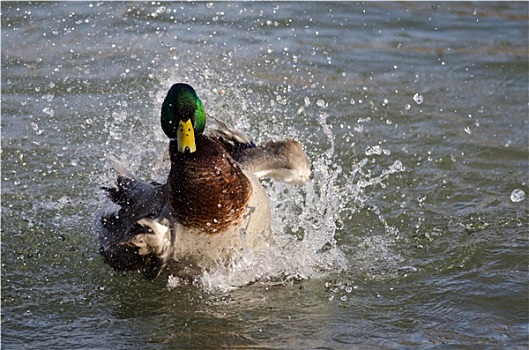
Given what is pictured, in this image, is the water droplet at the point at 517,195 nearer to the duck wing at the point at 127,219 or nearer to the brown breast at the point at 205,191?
the brown breast at the point at 205,191

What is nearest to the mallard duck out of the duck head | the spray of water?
the duck head

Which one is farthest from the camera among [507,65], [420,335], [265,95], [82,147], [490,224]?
[507,65]

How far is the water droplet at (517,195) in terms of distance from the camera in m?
5.82

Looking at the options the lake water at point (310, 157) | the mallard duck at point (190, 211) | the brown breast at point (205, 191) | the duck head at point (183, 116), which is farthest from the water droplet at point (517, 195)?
the duck head at point (183, 116)

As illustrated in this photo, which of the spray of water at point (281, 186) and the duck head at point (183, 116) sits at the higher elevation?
the duck head at point (183, 116)

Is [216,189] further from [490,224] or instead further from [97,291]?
[490,224]

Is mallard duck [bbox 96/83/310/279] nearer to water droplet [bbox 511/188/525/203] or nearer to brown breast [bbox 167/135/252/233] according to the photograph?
brown breast [bbox 167/135/252/233]

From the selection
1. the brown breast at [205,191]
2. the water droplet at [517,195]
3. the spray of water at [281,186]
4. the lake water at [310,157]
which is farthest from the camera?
the water droplet at [517,195]

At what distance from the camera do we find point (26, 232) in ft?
18.0

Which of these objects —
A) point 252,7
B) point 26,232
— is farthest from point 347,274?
point 252,7

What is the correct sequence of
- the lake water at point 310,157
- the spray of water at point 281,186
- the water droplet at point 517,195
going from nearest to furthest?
1. the lake water at point 310,157
2. the spray of water at point 281,186
3. the water droplet at point 517,195

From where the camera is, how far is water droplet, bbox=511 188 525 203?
19.1ft

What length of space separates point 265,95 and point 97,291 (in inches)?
127

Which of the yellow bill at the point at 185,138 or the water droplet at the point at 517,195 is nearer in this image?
the yellow bill at the point at 185,138
